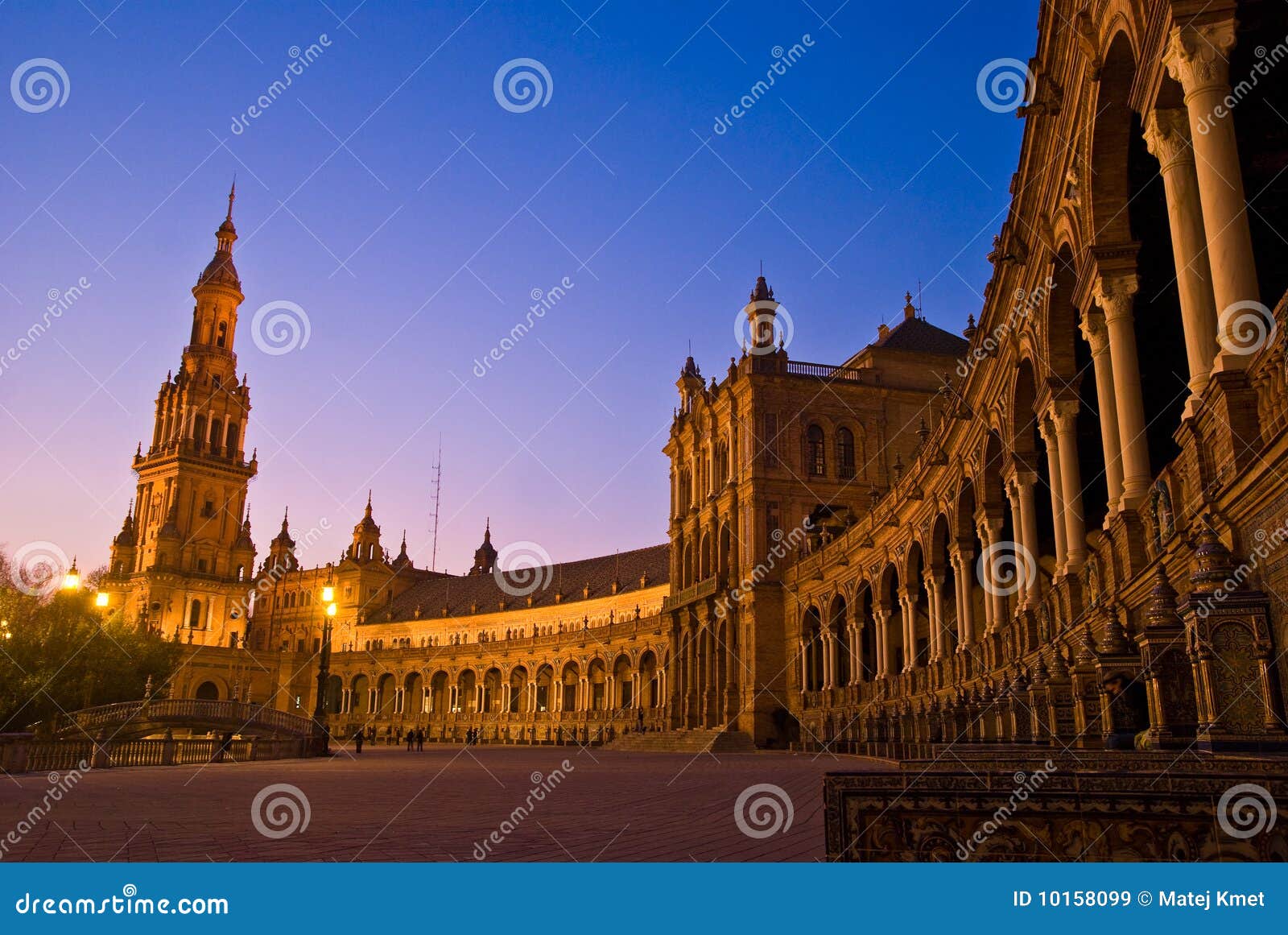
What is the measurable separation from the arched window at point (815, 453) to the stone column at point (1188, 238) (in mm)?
40715

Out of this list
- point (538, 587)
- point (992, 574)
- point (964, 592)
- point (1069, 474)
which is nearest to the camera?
point (1069, 474)

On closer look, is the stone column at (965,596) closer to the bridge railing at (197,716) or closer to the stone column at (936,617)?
the stone column at (936,617)

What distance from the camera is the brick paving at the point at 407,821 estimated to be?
665cm

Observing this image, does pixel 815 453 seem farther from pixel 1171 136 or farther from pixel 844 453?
pixel 1171 136

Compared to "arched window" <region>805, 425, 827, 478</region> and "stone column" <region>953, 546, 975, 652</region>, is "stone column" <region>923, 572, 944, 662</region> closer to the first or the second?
"stone column" <region>953, 546, 975, 652</region>

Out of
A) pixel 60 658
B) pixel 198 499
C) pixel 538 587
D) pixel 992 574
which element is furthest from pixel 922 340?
pixel 198 499

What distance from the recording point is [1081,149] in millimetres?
14461

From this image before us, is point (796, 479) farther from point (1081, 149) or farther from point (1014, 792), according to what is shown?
point (1014, 792)

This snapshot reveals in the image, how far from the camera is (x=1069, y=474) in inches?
670

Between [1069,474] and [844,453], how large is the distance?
118ft

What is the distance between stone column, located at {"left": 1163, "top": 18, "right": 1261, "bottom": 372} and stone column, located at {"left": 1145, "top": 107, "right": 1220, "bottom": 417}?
579 mm

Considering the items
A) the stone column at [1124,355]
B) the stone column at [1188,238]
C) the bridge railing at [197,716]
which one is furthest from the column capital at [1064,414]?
the bridge railing at [197,716]

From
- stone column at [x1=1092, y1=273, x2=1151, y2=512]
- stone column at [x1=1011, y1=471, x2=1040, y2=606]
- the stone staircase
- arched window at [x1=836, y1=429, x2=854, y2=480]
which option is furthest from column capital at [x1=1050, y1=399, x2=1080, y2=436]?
arched window at [x1=836, y1=429, x2=854, y2=480]

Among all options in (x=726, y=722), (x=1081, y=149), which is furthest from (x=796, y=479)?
(x=1081, y=149)
